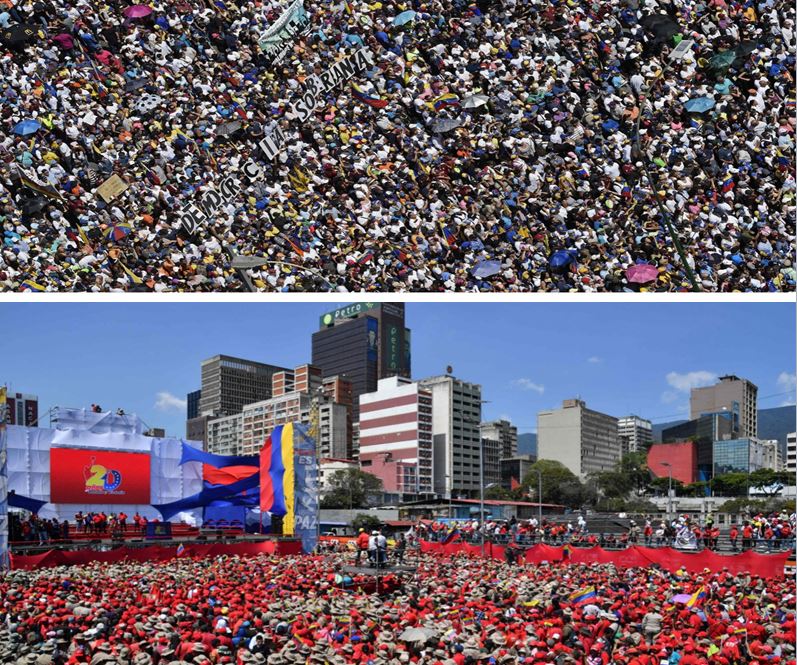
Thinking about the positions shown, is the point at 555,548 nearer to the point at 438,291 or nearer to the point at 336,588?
the point at 336,588

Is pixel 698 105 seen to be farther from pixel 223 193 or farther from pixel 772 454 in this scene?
pixel 223 193

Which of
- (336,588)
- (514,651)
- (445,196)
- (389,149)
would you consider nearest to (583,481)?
(514,651)

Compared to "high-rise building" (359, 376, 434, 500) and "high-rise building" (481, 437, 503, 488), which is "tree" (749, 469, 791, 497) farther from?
"high-rise building" (359, 376, 434, 500)

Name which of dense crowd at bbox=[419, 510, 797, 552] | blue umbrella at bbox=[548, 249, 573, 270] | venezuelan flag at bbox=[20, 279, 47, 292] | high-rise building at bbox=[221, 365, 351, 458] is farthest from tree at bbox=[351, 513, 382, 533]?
venezuelan flag at bbox=[20, 279, 47, 292]

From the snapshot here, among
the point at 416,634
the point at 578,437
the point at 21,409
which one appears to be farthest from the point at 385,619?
the point at 21,409

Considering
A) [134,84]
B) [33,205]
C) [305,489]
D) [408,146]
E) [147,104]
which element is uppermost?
[134,84]

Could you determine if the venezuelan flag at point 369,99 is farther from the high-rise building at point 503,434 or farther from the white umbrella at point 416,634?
the white umbrella at point 416,634

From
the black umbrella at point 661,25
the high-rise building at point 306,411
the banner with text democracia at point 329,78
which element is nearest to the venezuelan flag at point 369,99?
the banner with text democracia at point 329,78
